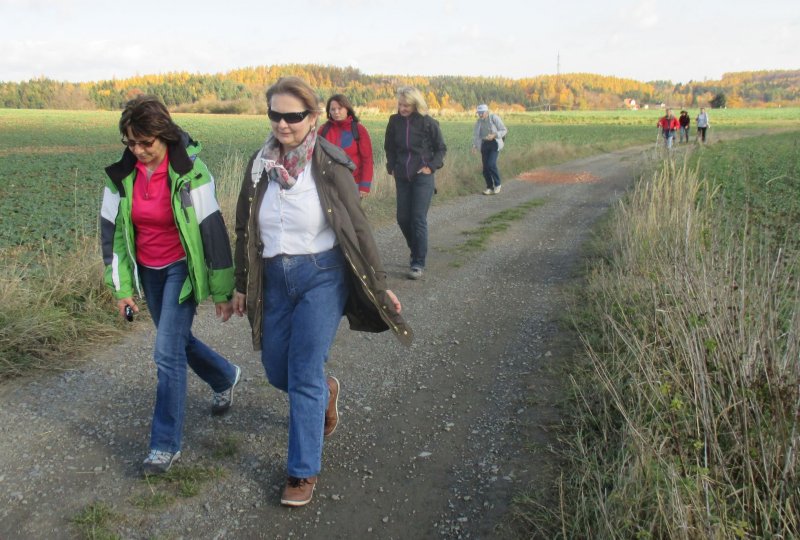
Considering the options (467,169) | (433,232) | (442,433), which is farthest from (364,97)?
(442,433)

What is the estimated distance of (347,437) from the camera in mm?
3695

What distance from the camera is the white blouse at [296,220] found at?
294 cm

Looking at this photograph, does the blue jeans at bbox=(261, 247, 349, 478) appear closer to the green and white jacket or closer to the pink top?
the green and white jacket

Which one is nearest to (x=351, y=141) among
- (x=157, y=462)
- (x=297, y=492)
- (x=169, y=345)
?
(x=169, y=345)

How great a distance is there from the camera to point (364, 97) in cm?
9962

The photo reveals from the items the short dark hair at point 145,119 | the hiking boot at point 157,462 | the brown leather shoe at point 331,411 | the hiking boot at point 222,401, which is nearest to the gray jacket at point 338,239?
the short dark hair at point 145,119

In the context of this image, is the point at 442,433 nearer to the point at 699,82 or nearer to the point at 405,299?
the point at 405,299

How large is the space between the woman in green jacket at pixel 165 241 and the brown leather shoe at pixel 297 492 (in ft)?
2.27

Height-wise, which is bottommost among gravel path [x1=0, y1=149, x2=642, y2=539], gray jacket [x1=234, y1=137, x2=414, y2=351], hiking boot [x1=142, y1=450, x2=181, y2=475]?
gravel path [x1=0, y1=149, x2=642, y2=539]

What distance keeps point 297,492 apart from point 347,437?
73cm

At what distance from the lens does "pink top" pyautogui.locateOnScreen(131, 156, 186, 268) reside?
3.07 meters

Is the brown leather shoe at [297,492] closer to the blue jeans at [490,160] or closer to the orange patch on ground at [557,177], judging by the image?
the blue jeans at [490,160]

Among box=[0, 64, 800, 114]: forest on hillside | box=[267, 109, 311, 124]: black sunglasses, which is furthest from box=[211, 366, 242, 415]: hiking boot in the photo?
box=[0, 64, 800, 114]: forest on hillside

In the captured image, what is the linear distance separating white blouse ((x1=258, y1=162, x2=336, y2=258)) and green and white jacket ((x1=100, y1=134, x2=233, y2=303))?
0.31 meters
